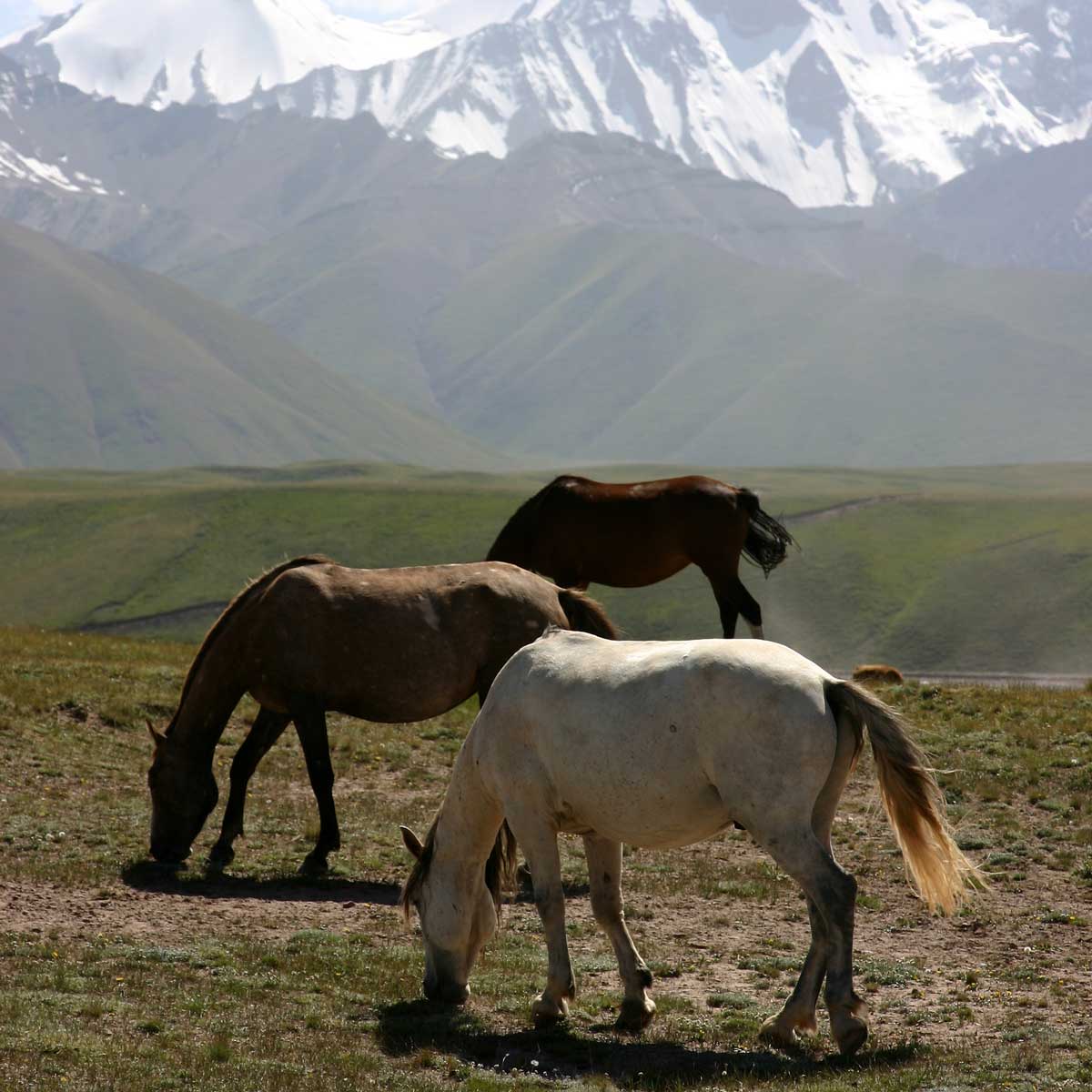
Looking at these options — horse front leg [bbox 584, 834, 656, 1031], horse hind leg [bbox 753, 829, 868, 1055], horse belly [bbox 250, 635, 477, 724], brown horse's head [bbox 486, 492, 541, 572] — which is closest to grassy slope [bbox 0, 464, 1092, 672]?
brown horse's head [bbox 486, 492, 541, 572]

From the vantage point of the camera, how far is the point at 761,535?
25531 millimetres

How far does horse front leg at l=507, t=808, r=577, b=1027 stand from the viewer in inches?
445

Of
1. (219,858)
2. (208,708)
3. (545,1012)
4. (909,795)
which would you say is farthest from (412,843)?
(208,708)

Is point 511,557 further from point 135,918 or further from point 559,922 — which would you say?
point 559,922

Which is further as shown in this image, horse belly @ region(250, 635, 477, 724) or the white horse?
horse belly @ region(250, 635, 477, 724)

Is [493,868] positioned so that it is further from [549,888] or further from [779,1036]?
[779,1036]

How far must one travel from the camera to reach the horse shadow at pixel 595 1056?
390 inches

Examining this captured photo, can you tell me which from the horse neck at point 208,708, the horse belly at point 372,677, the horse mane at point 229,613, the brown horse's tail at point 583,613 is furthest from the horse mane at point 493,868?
the horse mane at point 229,613

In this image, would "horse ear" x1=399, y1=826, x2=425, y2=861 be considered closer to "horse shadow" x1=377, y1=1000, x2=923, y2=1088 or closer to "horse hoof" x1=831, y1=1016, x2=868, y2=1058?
"horse shadow" x1=377, y1=1000, x2=923, y2=1088

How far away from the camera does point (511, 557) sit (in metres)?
23.6

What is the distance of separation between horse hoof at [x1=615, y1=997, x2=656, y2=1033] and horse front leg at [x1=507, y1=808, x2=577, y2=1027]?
426 mm

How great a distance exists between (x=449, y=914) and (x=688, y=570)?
13144cm

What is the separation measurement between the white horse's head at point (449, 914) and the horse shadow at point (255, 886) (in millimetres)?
3420

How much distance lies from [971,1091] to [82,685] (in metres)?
18.9
